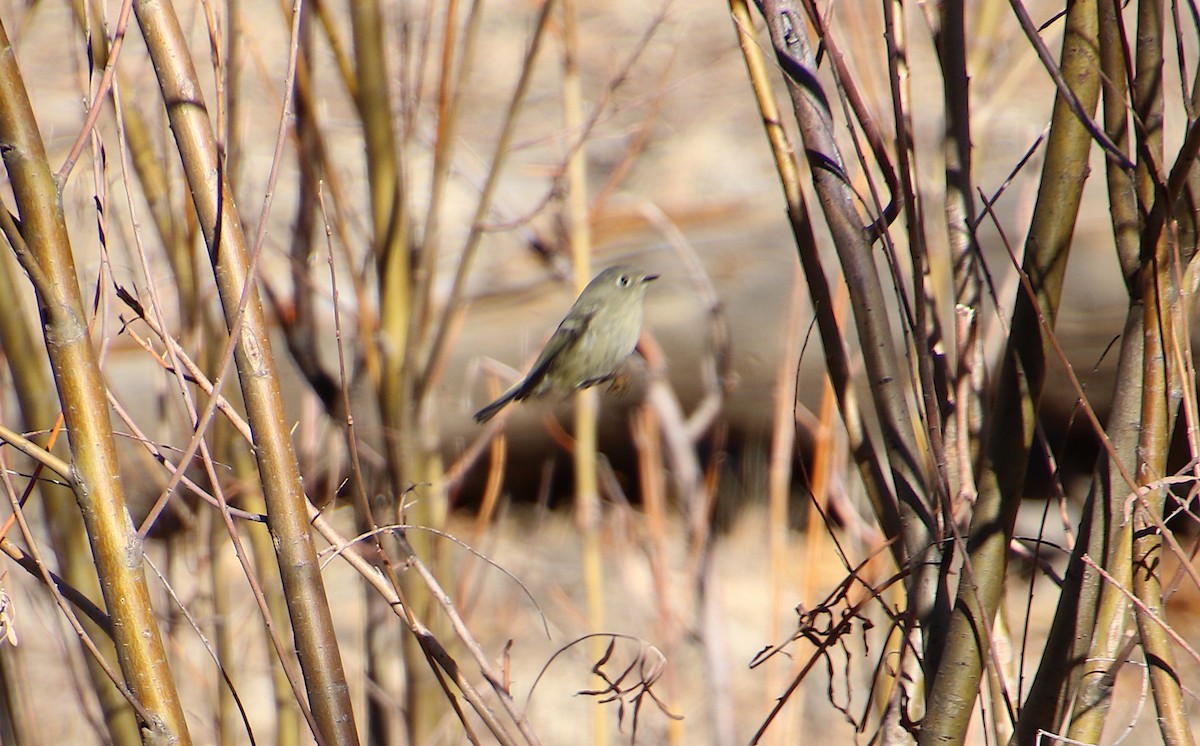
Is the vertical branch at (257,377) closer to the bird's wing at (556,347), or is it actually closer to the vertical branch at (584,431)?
the vertical branch at (584,431)

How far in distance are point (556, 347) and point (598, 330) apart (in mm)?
134

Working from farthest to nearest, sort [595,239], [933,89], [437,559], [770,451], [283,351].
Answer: [933,89], [770,451], [595,239], [283,351], [437,559]

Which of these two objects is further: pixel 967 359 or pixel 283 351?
pixel 283 351

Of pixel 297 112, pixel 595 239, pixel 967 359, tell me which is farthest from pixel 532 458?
pixel 967 359

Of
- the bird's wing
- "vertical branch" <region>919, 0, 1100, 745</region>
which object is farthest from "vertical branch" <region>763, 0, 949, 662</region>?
the bird's wing

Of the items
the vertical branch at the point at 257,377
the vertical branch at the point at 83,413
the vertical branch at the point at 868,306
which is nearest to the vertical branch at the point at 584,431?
the vertical branch at the point at 868,306

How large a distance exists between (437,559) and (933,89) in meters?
5.90

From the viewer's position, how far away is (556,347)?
7.88 ft

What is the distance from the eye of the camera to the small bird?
2.24 metres

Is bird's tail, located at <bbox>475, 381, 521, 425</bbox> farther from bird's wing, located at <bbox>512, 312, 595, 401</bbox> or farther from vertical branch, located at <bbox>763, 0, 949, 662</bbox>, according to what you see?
vertical branch, located at <bbox>763, 0, 949, 662</bbox>

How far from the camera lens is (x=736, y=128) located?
7336mm

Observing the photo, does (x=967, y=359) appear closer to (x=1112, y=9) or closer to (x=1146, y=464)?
(x=1146, y=464)

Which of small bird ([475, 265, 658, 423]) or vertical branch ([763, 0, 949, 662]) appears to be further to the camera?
small bird ([475, 265, 658, 423])

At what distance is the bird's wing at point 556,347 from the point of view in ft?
7.60
